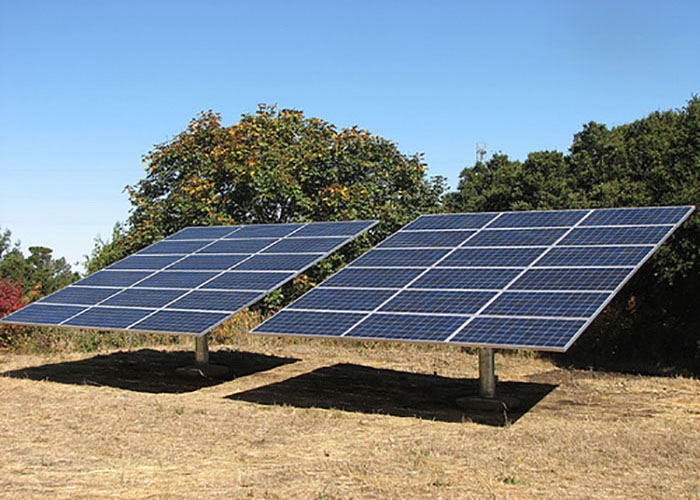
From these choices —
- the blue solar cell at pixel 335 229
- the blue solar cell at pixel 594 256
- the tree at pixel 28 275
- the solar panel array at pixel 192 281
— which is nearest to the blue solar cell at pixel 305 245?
the solar panel array at pixel 192 281

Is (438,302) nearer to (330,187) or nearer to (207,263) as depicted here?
(207,263)

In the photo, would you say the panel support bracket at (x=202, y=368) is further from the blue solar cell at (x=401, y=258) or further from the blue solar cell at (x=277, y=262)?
the blue solar cell at (x=401, y=258)

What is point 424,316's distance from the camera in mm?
14883

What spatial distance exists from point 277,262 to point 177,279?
2.68 metres

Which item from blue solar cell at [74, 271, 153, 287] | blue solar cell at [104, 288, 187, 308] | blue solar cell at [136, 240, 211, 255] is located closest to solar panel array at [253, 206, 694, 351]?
blue solar cell at [104, 288, 187, 308]

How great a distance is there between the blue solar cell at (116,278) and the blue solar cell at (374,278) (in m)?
6.06

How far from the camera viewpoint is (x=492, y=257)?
17125mm

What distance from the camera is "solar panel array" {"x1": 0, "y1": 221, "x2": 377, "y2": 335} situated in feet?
57.3

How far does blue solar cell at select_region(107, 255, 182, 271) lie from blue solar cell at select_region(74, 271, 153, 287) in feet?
1.12

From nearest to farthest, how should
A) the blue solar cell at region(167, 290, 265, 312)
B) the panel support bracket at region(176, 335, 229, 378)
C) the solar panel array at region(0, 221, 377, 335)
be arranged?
Result: the blue solar cell at region(167, 290, 265, 312), the solar panel array at region(0, 221, 377, 335), the panel support bracket at region(176, 335, 229, 378)

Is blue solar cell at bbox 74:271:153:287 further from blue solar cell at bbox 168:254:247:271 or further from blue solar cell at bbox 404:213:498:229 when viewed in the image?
blue solar cell at bbox 404:213:498:229

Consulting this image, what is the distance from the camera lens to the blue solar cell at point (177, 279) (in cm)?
1969

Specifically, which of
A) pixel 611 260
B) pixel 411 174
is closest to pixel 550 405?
pixel 611 260

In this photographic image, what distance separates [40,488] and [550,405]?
10359 millimetres
